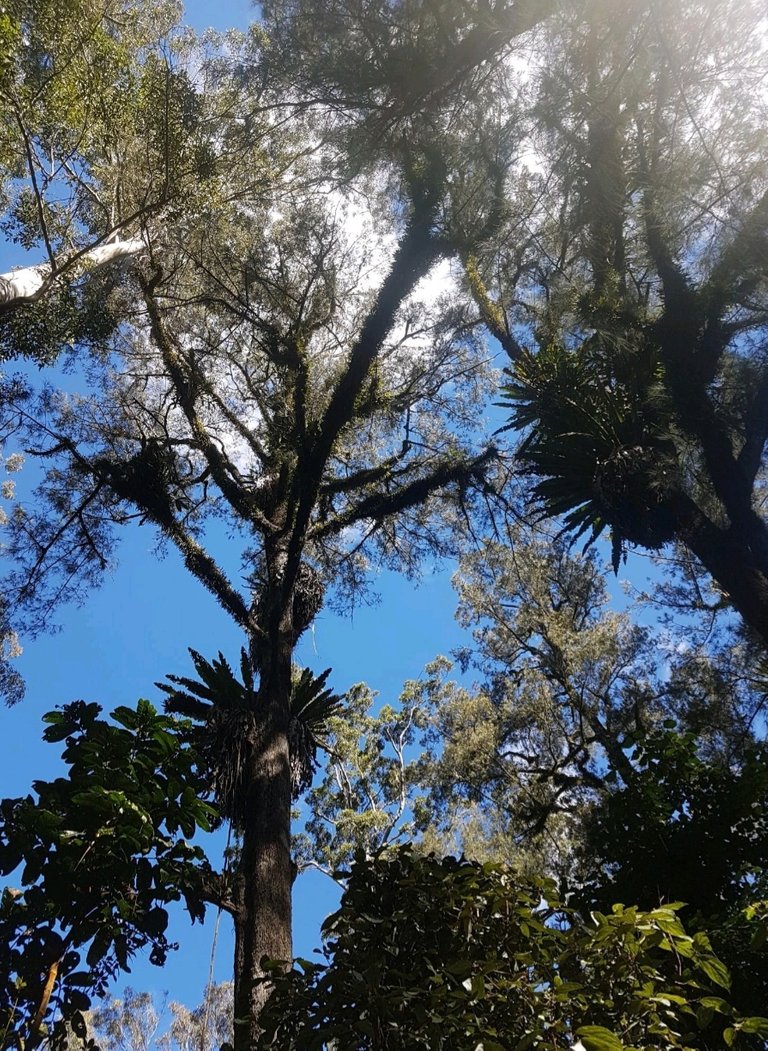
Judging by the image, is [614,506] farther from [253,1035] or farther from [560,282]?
[253,1035]

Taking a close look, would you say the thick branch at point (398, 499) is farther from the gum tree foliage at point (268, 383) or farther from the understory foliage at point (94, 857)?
the understory foliage at point (94, 857)

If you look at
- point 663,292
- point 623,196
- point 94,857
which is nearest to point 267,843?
point 94,857

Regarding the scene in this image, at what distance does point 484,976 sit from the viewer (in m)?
2.11

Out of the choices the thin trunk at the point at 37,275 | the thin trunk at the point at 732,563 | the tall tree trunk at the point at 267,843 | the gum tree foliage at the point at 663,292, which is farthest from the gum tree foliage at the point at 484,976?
the thin trunk at the point at 37,275

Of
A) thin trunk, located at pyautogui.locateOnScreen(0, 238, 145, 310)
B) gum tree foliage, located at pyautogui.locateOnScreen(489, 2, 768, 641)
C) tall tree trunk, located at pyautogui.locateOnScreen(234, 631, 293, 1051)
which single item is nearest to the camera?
tall tree trunk, located at pyautogui.locateOnScreen(234, 631, 293, 1051)

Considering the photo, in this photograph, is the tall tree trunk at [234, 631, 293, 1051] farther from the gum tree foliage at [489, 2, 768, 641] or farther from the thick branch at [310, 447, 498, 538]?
the gum tree foliage at [489, 2, 768, 641]

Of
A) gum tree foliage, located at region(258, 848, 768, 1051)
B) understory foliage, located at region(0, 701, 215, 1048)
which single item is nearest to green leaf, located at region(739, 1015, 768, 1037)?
gum tree foliage, located at region(258, 848, 768, 1051)

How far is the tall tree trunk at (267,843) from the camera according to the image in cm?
523

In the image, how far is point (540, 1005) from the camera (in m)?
2.00

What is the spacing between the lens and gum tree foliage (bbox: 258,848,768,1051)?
2.00 metres

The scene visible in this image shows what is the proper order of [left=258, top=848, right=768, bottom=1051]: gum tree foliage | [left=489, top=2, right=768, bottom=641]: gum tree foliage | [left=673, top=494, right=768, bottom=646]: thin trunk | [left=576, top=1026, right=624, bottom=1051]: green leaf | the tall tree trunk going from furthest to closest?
[left=489, top=2, right=768, bottom=641]: gum tree foliage, [left=673, top=494, right=768, bottom=646]: thin trunk, the tall tree trunk, [left=258, top=848, right=768, bottom=1051]: gum tree foliage, [left=576, top=1026, right=624, bottom=1051]: green leaf

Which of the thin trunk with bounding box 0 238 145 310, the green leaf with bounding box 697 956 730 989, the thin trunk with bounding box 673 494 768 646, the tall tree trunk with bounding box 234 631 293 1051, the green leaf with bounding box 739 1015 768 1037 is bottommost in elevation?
the green leaf with bounding box 739 1015 768 1037

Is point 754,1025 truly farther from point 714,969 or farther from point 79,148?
point 79,148

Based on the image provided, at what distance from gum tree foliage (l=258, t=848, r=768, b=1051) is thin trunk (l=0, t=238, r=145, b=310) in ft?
19.5
